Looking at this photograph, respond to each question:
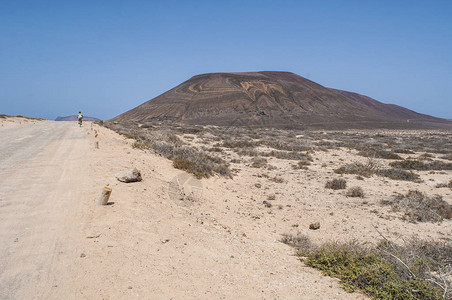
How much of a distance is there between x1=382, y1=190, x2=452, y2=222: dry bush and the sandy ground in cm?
35

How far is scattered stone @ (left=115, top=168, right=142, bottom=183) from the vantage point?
7.75m

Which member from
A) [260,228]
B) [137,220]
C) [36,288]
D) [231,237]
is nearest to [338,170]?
[260,228]

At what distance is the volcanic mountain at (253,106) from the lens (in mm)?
74188

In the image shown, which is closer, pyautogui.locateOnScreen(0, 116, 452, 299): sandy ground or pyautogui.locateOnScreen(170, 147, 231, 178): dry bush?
pyautogui.locateOnScreen(0, 116, 452, 299): sandy ground

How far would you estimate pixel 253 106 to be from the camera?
3164 inches

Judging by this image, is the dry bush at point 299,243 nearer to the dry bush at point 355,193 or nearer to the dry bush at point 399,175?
the dry bush at point 355,193

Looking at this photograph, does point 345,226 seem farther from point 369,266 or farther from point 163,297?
point 163,297

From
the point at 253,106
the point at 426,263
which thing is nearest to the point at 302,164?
the point at 426,263

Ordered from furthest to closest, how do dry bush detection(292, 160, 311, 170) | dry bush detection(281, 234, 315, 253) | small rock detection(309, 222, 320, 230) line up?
dry bush detection(292, 160, 311, 170), small rock detection(309, 222, 320, 230), dry bush detection(281, 234, 315, 253)

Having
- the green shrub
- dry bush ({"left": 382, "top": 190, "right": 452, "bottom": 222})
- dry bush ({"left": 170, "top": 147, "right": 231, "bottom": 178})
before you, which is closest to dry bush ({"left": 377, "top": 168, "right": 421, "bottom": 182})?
dry bush ({"left": 382, "top": 190, "right": 452, "bottom": 222})

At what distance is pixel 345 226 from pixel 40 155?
1018 cm

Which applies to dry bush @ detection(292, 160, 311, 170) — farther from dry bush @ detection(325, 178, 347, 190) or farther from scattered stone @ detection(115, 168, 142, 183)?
scattered stone @ detection(115, 168, 142, 183)

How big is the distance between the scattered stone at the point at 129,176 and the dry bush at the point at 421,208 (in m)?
7.83

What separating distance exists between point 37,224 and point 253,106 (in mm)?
77540
